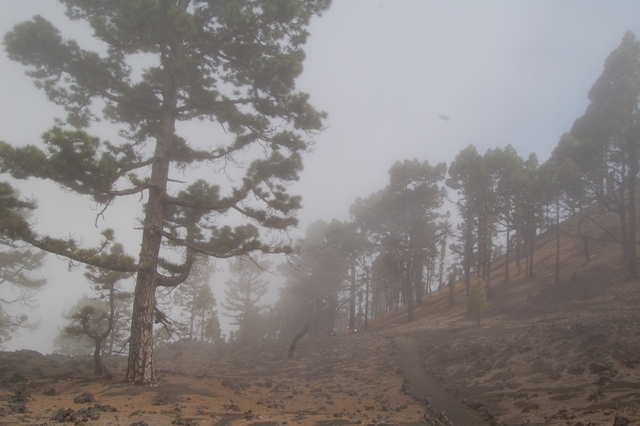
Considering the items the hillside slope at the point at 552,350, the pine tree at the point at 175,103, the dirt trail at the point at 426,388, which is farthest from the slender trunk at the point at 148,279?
the hillside slope at the point at 552,350

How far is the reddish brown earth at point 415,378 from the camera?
9.45 metres

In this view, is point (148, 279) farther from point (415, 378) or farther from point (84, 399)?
point (415, 378)

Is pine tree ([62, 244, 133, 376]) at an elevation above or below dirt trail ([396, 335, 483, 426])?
above

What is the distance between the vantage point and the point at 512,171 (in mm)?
36188

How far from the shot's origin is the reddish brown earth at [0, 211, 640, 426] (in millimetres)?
9445

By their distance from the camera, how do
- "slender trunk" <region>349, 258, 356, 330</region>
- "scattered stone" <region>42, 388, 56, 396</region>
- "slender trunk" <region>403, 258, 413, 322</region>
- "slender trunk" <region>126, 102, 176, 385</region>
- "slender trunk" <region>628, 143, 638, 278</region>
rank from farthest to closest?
"slender trunk" <region>349, 258, 356, 330</region>, "slender trunk" <region>403, 258, 413, 322</region>, "slender trunk" <region>628, 143, 638, 278</region>, "slender trunk" <region>126, 102, 176, 385</region>, "scattered stone" <region>42, 388, 56, 396</region>

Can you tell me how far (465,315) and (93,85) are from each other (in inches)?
1233

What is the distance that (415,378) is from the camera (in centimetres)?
1742

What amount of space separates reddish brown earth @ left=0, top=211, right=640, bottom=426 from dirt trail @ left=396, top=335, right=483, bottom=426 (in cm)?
7

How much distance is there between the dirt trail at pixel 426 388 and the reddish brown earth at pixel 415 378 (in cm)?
7

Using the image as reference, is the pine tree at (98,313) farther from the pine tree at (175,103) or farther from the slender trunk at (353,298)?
the slender trunk at (353,298)

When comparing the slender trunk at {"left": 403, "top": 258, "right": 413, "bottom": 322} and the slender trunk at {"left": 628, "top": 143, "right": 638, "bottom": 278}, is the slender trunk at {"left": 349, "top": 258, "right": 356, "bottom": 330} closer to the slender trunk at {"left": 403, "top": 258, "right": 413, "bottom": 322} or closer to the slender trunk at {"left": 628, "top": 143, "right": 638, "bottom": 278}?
the slender trunk at {"left": 403, "top": 258, "right": 413, "bottom": 322}

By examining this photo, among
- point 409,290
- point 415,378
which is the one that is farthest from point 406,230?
point 415,378

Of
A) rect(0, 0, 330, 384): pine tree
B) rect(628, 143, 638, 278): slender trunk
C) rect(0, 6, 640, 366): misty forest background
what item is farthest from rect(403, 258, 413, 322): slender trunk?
rect(0, 0, 330, 384): pine tree
